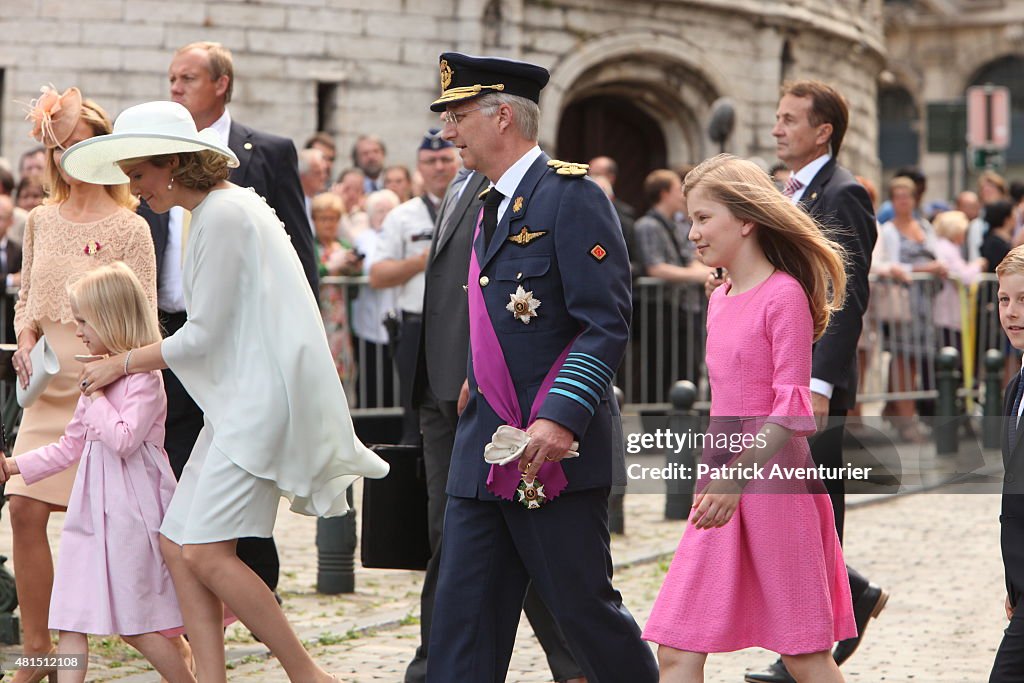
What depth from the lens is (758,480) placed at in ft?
15.0

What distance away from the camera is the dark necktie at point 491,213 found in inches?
190

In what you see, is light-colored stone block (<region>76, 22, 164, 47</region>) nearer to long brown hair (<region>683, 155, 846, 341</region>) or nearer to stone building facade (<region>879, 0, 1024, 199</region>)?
long brown hair (<region>683, 155, 846, 341</region>)

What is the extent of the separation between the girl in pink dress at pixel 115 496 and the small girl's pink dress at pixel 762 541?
64.7 inches

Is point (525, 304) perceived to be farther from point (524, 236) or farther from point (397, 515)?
point (397, 515)

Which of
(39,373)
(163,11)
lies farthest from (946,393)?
(163,11)

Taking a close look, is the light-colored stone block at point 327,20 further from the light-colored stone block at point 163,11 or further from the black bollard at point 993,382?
the black bollard at point 993,382

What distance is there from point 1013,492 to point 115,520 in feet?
8.84

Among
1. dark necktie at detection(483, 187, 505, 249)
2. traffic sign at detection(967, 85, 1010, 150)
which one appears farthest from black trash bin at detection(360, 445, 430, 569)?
traffic sign at detection(967, 85, 1010, 150)

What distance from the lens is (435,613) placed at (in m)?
4.74

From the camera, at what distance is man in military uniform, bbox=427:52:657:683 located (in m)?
4.59

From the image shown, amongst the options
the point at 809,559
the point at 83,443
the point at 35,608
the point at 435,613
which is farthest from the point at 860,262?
the point at 35,608

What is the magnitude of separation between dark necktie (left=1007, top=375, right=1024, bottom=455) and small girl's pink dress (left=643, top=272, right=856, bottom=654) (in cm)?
57

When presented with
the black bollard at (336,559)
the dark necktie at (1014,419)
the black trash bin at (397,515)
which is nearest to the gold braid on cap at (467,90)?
the dark necktie at (1014,419)

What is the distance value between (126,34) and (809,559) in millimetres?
16221
